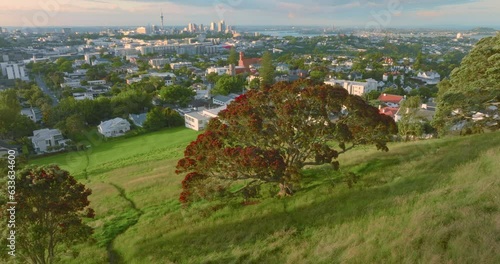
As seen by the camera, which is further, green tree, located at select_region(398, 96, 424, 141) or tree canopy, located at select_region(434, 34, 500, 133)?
green tree, located at select_region(398, 96, 424, 141)

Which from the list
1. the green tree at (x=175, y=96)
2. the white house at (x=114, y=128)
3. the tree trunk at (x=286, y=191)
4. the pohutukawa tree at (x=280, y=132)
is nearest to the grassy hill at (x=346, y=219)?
the tree trunk at (x=286, y=191)

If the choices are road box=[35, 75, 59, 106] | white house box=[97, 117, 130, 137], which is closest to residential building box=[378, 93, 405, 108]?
white house box=[97, 117, 130, 137]

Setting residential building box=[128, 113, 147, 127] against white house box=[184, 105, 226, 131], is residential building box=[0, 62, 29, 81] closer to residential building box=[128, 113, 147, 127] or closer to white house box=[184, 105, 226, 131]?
residential building box=[128, 113, 147, 127]

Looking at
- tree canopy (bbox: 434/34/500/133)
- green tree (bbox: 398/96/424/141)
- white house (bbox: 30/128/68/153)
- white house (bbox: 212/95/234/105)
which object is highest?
tree canopy (bbox: 434/34/500/133)

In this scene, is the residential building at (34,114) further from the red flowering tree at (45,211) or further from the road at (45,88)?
the red flowering tree at (45,211)

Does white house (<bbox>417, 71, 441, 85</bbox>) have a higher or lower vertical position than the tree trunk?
lower
